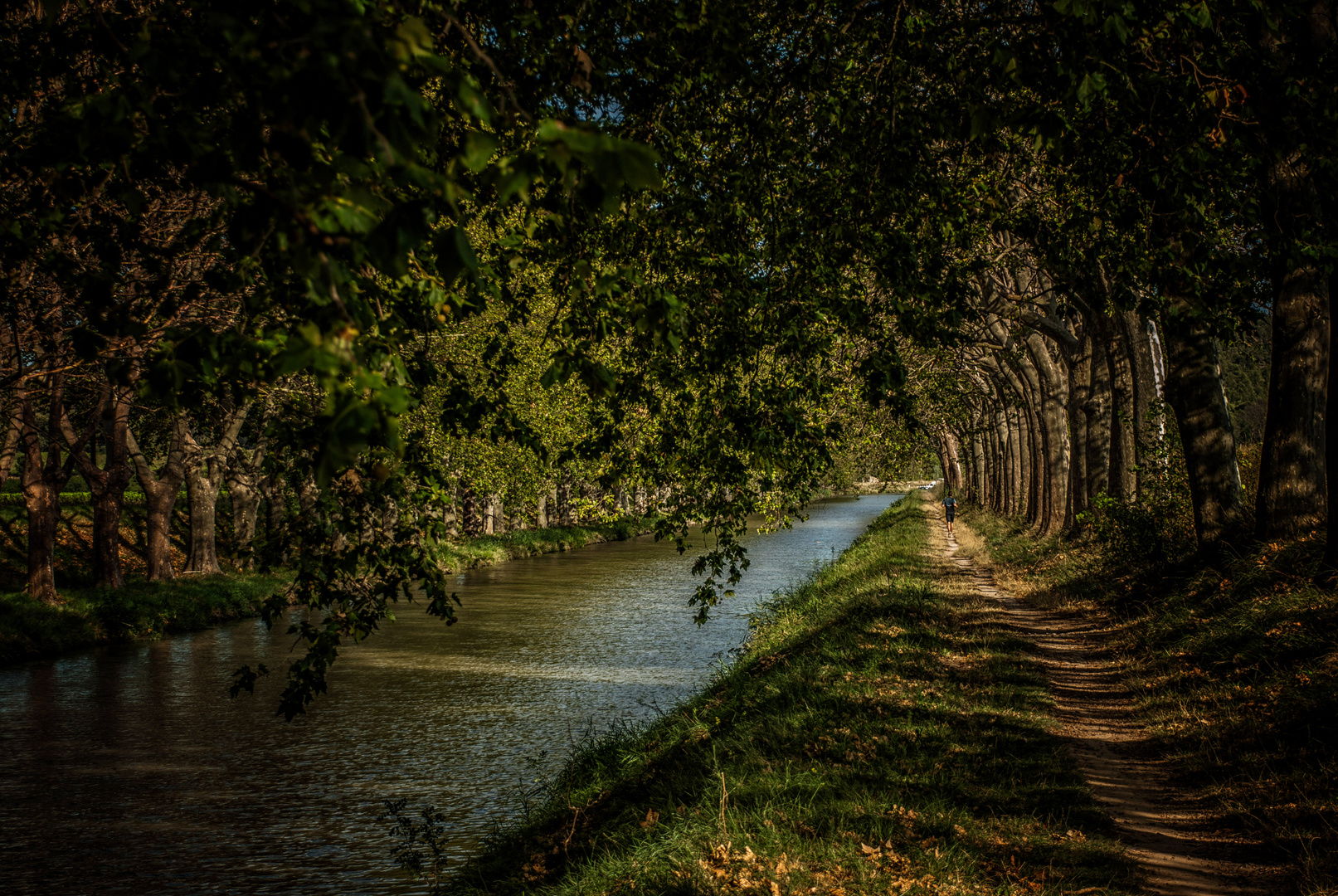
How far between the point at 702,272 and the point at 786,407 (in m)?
1.24

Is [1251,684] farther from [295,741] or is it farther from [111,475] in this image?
[111,475]

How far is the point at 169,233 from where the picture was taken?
12.7 metres

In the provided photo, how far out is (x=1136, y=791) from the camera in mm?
6840

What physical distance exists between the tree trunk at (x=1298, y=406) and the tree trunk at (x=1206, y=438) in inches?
57.2

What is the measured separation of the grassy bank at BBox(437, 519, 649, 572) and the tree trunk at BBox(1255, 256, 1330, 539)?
19.7 meters

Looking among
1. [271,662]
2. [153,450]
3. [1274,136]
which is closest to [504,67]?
[1274,136]

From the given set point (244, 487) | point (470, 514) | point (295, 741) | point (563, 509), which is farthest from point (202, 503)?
point (563, 509)

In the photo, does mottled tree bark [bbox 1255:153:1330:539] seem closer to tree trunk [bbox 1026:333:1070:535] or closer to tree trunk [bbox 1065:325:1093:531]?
tree trunk [bbox 1065:325:1093:531]

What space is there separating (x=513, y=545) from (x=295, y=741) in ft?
86.4

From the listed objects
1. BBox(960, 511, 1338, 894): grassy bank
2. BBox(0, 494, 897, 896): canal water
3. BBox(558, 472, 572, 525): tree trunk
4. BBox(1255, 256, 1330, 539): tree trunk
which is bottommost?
BBox(0, 494, 897, 896): canal water

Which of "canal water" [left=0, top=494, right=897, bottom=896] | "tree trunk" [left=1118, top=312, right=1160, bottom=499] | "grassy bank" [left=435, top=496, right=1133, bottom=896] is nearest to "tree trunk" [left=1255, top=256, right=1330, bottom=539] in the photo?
"grassy bank" [left=435, top=496, right=1133, bottom=896]

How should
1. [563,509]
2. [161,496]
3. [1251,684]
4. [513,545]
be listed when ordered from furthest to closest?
A: [563,509] < [513,545] < [161,496] < [1251,684]

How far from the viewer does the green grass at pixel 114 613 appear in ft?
59.9

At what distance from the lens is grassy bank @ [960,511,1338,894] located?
5871mm
